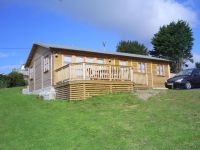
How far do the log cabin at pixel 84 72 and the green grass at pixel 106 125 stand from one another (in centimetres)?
284

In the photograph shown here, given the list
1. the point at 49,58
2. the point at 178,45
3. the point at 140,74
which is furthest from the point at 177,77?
the point at 178,45

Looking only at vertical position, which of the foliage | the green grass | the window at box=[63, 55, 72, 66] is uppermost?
the window at box=[63, 55, 72, 66]

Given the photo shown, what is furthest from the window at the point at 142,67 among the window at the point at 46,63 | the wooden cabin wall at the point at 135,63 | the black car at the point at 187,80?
the window at the point at 46,63

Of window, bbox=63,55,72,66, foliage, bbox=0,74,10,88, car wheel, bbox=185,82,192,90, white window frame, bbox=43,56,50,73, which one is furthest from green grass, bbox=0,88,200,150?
foliage, bbox=0,74,10,88

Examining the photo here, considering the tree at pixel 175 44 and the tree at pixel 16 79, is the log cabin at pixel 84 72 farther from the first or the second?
the tree at pixel 175 44

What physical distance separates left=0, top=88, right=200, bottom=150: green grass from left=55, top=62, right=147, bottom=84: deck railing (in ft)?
10.8

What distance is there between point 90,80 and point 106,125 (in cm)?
893

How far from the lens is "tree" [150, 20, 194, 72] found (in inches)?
2324

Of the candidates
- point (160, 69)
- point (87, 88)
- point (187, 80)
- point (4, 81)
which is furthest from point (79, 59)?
point (4, 81)

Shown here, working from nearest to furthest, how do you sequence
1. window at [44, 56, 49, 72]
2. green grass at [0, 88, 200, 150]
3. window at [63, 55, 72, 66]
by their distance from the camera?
green grass at [0, 88, 200, 150] → window at [63, 55, 72, 66] → window at [44, 56, 49, 72]

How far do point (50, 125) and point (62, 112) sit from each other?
3.29 m

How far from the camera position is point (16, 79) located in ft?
162

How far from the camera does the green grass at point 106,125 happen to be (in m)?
10.7

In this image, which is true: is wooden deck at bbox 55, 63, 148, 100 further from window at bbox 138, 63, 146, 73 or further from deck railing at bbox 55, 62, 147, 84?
window at bbox 138, 63, 146, 73
